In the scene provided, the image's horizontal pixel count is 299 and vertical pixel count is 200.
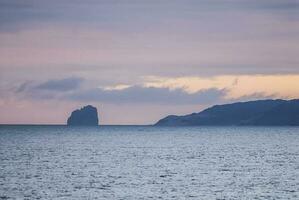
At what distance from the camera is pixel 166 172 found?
11012 cm

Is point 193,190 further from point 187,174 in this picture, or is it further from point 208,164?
point 208,164

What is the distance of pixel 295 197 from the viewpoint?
3100 inches

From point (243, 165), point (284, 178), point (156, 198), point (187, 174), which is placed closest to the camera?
point (156, 198)

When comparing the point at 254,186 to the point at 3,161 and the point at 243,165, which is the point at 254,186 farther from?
the point at 3,161

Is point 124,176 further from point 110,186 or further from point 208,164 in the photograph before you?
point 208,164

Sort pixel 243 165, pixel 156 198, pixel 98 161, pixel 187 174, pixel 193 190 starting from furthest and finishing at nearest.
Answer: pixel 98 161 → pixel 243 165 → pixel 187 174 → pixel 193 190 → pixel 156 198

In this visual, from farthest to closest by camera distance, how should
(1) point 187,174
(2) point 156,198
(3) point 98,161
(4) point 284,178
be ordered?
(3) point 98,161
(1) point 187,174
(4) point 284,178
(2) point 156,198

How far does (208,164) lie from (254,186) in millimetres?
38536

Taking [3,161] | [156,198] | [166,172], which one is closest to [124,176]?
[166,172]

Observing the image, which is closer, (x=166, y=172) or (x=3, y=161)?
(x=166, y=172)

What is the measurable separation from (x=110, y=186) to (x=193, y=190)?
11055 mm

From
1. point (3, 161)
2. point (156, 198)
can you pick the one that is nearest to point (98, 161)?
point (3, 161)

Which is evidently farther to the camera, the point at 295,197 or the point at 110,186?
the point at 110,186

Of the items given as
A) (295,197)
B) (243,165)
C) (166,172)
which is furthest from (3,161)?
(295,197)
